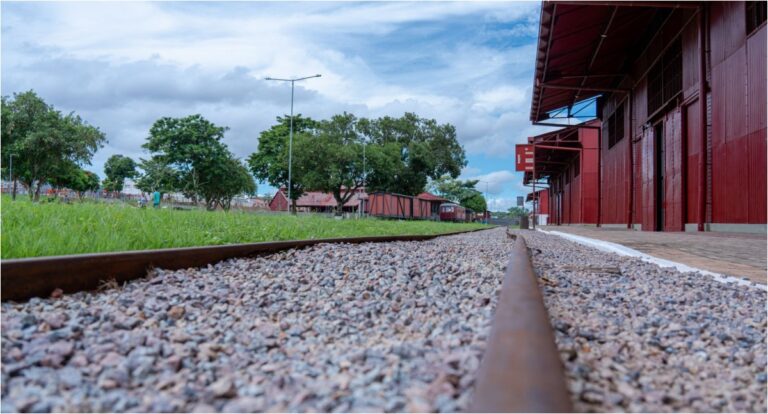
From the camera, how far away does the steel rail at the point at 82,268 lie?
7.78ft

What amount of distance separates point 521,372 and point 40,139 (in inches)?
1247

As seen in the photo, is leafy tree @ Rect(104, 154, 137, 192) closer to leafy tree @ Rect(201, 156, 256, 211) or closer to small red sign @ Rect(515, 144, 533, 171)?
leafy tree @ Rect(201, 156, 256, 211)

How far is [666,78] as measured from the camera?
1392 cm

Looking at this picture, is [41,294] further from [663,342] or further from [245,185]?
[245,185]

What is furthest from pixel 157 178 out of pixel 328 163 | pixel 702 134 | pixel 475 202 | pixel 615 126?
pixel 475 202

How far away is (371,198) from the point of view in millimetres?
37219

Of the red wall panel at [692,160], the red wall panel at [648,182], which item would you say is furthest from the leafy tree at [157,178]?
the red wall panel at [692,160]

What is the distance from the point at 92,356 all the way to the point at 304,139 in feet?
107

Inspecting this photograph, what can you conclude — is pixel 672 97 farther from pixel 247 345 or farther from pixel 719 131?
pixel 247 345

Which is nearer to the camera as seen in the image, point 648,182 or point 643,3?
point 643,3

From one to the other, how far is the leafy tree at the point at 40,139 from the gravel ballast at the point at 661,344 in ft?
99.8

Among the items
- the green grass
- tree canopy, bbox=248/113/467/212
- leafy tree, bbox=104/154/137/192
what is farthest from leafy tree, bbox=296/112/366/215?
leafy tree, bbox=104/154/137/192

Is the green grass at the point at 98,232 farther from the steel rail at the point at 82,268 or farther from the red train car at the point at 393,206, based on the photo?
the red train car at the point at 393,206

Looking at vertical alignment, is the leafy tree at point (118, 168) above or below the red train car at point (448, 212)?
above
